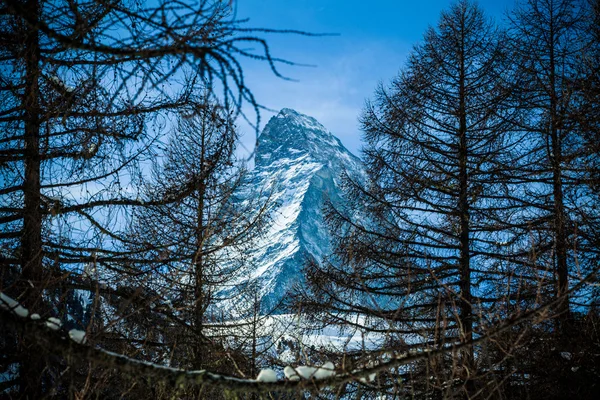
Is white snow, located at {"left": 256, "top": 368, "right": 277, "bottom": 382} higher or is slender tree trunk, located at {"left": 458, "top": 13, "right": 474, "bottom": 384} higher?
slender tree trunk, located at {"left": 458, "top": 13, "right": 474, "bottom": 384}

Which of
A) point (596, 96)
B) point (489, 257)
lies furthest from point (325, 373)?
point (489, 257)

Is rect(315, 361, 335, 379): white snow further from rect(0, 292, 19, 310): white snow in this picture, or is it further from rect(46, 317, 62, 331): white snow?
rect(0, 292, 19, 310): white snow

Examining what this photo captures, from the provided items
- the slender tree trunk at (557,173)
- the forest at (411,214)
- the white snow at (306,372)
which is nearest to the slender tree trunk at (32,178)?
the forest at (411,214)

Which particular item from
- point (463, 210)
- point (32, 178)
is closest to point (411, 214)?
point (463, 210)

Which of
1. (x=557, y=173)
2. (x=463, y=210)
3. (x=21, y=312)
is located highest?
(x=557, y=173)

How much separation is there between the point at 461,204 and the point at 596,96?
277 centimetres

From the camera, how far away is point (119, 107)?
4.78 metres

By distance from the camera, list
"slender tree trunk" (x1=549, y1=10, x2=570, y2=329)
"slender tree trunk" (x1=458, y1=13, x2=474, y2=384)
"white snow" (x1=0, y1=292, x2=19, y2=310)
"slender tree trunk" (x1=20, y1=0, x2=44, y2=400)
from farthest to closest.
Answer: "slender tree trunk" (x1=458, y1=13, x2=474, y2=384)
"slender tree trunk" (x1=549, y1=10, x2=570, y2=329)
"slender tree trunk" (x1=20, y1=0, x2=44, y2=400)
"white snow" (x1=0, y1=292, x2=19, y2=310)

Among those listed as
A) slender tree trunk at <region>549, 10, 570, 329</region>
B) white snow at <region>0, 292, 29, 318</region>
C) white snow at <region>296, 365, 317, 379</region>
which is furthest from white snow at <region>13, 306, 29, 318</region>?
slender tree trunk at <region>549, 10, 570, 329</region>

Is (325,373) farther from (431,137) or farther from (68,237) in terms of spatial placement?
(431,137)

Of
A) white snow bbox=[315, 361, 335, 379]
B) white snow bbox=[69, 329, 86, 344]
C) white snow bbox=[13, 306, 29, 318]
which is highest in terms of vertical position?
white snow bbox=[13, 306, 29, 318]

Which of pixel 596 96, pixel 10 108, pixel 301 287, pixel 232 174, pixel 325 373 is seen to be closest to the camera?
pixel 325 373

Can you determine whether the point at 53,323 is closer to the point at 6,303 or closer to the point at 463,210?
the point at 6,303

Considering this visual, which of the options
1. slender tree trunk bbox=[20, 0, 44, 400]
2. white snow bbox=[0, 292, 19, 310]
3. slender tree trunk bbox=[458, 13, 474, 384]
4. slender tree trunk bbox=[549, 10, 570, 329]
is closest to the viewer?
white snow bbox=[0, 292, 19, 310]
